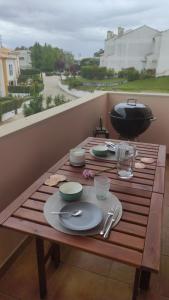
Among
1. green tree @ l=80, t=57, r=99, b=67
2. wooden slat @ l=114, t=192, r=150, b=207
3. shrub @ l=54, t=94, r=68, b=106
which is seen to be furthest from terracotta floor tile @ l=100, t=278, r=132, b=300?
green tree @ l=80, t=57, r=99, b=67

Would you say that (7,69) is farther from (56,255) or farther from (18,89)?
(56,255)

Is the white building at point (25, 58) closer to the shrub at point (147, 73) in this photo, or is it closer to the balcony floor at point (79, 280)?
the balcony floor at point (79, 280)

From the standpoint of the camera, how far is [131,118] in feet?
8.59

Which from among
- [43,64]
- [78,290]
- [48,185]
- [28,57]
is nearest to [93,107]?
[43,64]

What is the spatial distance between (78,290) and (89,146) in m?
1.08

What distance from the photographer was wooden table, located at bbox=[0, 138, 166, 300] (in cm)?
82

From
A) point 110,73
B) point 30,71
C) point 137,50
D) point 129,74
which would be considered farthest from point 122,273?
point 137,50

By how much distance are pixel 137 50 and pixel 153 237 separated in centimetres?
347

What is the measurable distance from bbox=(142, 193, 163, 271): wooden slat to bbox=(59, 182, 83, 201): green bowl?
0.38 metres

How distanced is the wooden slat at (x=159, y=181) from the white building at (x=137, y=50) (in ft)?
8.82

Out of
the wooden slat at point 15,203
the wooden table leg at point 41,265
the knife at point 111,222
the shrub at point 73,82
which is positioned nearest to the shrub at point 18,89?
the shrub at point 73,82

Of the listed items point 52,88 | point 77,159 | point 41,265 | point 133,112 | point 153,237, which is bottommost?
point 41,265

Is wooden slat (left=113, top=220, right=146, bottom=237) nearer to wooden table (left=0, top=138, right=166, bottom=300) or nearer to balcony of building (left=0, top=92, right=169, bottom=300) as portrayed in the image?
wooden table (left=0, top=138, right=166, bottom=300)

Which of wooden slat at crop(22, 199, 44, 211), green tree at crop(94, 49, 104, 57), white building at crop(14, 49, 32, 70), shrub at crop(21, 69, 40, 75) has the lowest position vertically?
wooden slat at crop(22, 199, 44, 211)
